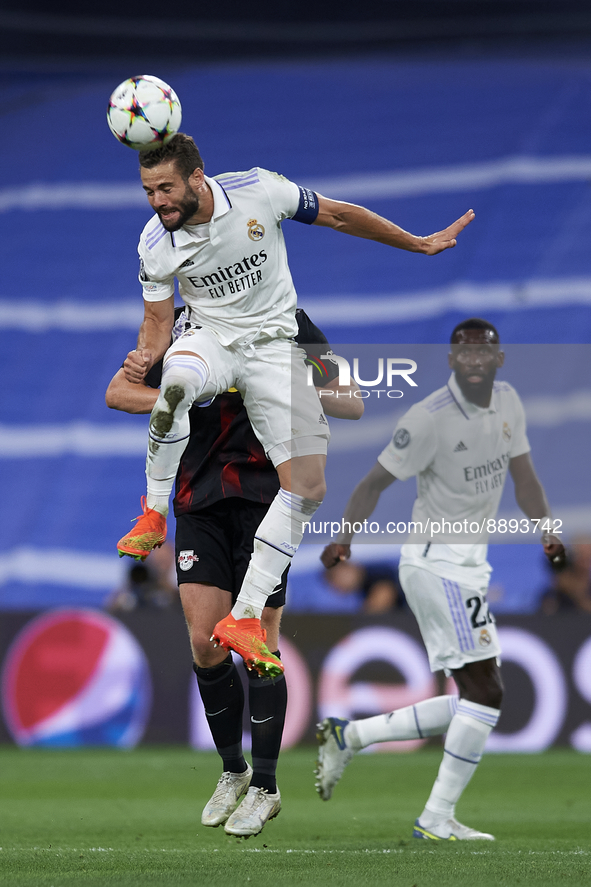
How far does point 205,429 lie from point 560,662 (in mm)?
5626

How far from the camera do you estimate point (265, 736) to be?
540 cm

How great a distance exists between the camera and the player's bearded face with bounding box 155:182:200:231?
5.06m

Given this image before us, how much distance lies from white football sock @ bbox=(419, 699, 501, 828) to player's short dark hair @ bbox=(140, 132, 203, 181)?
10.2ft

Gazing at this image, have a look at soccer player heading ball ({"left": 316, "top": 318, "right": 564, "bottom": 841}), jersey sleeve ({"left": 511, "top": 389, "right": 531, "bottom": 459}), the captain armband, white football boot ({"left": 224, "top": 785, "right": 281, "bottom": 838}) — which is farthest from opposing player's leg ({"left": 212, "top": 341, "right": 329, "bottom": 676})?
jersey sleeve ({"left": 511, "top": 389, "right": 531, "bottom": 459})

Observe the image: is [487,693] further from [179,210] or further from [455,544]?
[179,210]

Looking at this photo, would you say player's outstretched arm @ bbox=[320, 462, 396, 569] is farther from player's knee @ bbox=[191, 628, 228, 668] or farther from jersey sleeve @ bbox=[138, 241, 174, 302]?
jersey sleeve @ bbox=[138, 241, 174, 302]

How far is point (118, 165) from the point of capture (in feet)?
56.1

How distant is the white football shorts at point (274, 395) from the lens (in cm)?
525

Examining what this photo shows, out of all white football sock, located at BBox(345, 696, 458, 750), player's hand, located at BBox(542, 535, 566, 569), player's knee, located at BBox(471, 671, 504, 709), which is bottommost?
white football sock, located at BBox(345, 696, 458, 750)

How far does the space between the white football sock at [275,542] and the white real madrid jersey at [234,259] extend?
2.34 feet

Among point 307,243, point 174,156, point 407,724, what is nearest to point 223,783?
point 407,724

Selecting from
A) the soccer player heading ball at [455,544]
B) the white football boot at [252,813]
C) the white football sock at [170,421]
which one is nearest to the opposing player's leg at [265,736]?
the white football boot at [252,813]

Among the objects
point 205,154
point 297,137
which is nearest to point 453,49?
point 297,137

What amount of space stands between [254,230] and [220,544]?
4.64 ft
